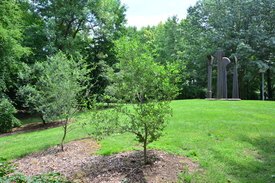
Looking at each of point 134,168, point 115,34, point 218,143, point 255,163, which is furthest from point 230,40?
point 134,168

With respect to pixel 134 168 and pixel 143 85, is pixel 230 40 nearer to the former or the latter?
pixel 143 85

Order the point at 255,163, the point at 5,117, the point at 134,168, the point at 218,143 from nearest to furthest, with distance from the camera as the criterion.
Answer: the point at 134,168
the point at 255,163
the point at 218,143
the point at 5,117

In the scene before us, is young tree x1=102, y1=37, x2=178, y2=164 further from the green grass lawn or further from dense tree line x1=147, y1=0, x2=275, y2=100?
dense tree line x1=147, y1=0, x2=275, y2=100

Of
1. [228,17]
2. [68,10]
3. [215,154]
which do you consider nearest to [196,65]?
[228,17]

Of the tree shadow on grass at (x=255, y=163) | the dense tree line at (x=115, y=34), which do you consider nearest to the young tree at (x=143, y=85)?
the tree shadow on grass at (x=255, y=163)

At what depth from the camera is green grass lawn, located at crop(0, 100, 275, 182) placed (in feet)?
16.1

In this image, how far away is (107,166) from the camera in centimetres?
529

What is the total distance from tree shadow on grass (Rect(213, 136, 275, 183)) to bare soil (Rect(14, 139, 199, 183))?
755 mm

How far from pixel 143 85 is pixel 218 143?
2661 millimetres

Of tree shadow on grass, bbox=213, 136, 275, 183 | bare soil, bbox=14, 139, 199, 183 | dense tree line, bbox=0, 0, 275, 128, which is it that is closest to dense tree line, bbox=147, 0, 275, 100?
dense tree line, bbox=0, 0, 275, 128

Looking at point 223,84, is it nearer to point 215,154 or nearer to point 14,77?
point 215,154

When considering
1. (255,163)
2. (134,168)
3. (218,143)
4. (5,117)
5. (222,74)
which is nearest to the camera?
(134,168)

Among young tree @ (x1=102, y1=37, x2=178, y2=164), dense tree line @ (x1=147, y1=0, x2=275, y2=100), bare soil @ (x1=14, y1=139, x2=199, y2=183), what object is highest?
dense tree line @ (x1=147, y1=0, x2=275, y2=100)

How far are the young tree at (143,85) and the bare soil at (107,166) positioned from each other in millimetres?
355
